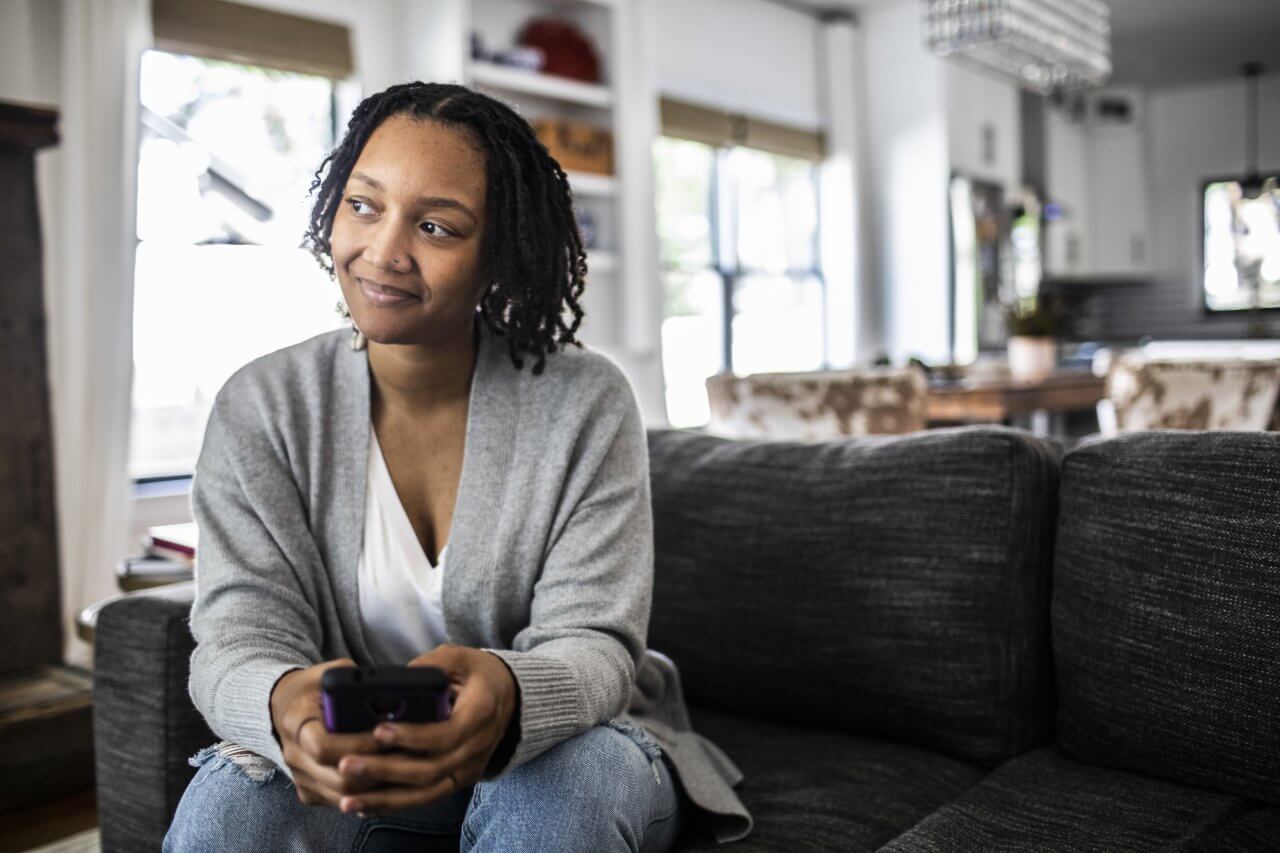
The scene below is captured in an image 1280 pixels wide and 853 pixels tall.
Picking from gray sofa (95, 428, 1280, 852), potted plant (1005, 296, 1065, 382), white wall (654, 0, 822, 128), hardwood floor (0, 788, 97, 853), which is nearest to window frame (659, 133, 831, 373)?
white wall (654, 0, 822, 128)

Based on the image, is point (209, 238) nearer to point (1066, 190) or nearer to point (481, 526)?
point (481, 526)

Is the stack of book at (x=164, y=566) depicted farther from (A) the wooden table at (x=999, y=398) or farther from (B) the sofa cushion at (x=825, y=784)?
(A) the wooden table at (x=999, y=398)

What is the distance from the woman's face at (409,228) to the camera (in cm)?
122

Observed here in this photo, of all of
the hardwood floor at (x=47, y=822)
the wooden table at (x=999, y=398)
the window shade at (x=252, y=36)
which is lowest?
the hardwood floor at (x=47, y=822)

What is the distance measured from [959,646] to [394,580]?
70cm

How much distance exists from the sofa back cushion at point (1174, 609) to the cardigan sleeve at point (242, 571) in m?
0.89

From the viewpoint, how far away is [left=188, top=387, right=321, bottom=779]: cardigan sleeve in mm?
1158

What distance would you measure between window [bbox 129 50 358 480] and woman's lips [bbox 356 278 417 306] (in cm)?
273

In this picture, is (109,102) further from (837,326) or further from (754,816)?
(837,326)

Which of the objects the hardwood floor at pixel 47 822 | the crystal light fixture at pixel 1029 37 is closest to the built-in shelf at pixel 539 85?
the crystal light fixture at pixel 1029 37

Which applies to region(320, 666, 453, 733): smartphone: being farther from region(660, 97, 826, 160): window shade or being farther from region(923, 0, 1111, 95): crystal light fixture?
region(660, 97, 826, 160): window shade

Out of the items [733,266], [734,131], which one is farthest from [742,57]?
→ [733,266]

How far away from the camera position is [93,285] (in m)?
3.39

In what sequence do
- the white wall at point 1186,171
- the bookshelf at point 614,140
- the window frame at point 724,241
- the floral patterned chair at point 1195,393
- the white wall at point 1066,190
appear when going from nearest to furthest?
the floral patterned chair at point 1195,393 < the bookshelf at point 614,140 < the window frame at point 724,241 < the white wall at point 1066,190 < the white wall at point 1186,171
